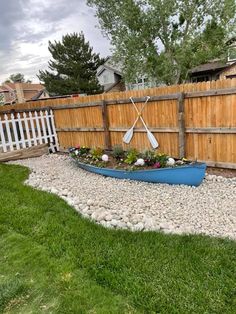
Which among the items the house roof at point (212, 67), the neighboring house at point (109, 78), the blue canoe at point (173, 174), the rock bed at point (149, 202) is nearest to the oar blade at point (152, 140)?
the blue canoe at point (173, 174)

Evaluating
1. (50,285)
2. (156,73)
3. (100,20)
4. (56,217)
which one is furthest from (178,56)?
(50,285)

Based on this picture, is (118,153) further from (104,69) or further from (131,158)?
(104,69)

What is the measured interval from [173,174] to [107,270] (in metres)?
3.13

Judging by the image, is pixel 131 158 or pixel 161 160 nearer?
pixel 161 160

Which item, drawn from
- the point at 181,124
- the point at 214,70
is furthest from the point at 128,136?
the point at 214,70

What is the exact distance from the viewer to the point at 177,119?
646 centimetres

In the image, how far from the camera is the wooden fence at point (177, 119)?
18.9 feet

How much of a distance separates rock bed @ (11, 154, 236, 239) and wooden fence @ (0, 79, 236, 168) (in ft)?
2.43

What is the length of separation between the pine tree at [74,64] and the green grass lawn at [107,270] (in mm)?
27023

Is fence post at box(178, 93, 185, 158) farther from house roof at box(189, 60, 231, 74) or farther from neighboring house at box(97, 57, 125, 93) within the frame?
neighboring house at box(97, 57, 125, 93)

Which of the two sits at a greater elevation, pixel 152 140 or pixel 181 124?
pixel 181 124

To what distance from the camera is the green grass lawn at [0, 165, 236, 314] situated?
2330 millimetres

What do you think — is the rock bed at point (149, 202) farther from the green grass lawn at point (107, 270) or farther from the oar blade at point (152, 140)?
the oar blade at point (152, 140)

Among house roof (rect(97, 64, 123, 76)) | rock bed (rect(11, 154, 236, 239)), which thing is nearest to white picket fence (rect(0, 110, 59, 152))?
rock bed (rect(11, 154, 236, 239))
